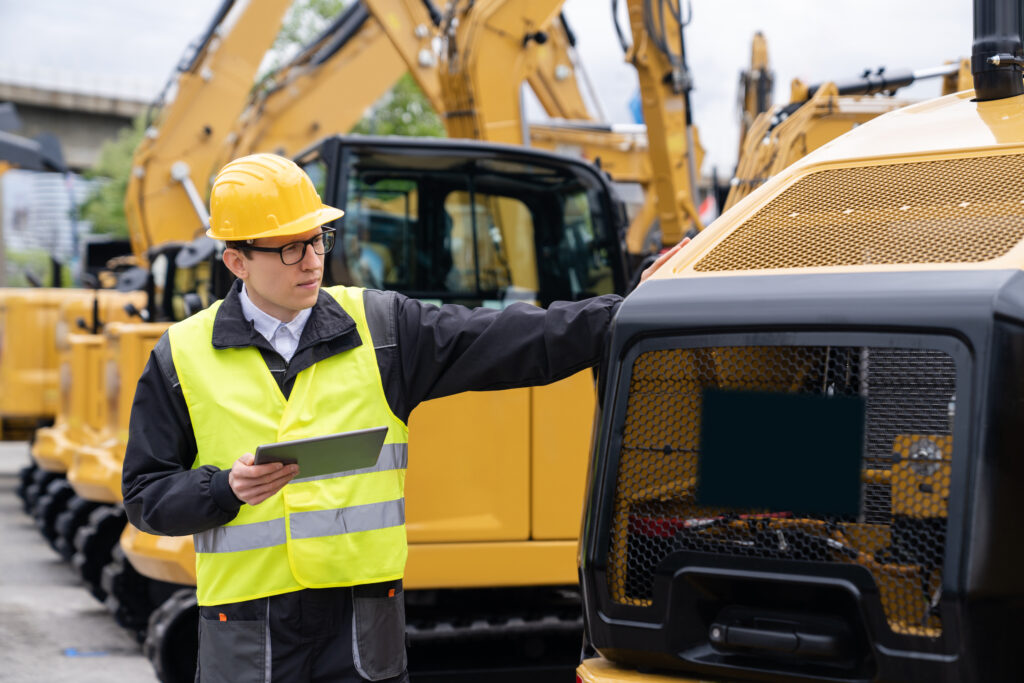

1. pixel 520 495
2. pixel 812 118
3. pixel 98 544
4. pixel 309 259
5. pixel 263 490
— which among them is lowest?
pixel 98 544

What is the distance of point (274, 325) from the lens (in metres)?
2.85

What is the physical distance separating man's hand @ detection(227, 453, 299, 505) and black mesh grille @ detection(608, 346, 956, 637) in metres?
0.67

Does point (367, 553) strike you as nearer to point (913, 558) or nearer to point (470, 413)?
point (913, 558)

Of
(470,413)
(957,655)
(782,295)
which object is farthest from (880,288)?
(470,413)

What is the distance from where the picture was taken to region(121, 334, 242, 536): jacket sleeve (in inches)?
103

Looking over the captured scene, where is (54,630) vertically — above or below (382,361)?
below

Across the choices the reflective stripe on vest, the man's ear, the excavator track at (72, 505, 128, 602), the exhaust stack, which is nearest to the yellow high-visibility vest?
the reflective stripe on vest

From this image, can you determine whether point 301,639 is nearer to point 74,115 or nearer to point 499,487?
point 499,487

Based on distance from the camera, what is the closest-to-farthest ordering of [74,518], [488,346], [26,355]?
1. [488,346]
2. [74,518]
3. [26,355]

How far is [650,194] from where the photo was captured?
474 inches

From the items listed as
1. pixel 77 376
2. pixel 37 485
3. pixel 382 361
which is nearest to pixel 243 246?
pixel 382 361

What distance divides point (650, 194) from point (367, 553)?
966 cm

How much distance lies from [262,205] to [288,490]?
2.14 feet

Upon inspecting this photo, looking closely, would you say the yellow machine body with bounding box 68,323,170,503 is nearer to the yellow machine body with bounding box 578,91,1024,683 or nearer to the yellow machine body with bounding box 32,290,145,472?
the yellow machine body with bounding box 32,290,145,472
